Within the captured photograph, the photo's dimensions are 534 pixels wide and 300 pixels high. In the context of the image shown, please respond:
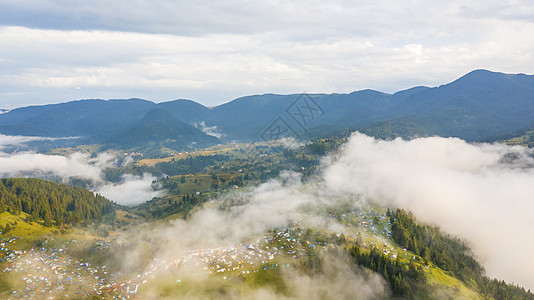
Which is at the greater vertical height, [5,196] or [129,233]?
[5,196]

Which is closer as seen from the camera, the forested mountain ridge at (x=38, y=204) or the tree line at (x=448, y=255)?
the tree line at (x=448, y=255)

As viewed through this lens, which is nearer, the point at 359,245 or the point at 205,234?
the point at 359,245

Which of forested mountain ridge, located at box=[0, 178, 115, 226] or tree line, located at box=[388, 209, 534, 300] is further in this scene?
forested mountain ridge, located at box=[0, 178, 115, 226]

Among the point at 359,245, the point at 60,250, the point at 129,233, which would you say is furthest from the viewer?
the point at 129,233

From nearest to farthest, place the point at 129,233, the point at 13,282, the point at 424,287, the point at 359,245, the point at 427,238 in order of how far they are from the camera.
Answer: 1. the point at 13,282
2. the point at 424,287
3. the point at 359,245
4. the point at 427,238
5. the point at 129,233

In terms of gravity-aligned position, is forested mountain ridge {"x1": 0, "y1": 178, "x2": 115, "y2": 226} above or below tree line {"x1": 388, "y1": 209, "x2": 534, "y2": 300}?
above

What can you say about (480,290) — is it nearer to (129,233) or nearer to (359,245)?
(359,245)

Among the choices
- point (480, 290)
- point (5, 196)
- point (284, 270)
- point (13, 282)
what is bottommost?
point (480, 290)

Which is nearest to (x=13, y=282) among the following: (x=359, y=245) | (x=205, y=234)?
(x=205, y=234)

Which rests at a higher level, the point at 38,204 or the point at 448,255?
the point at 38,204

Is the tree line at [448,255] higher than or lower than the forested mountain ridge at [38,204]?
lower

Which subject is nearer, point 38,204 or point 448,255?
point 448,255
